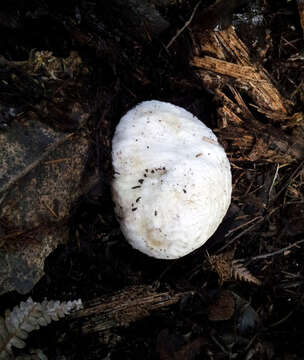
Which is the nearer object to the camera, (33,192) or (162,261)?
(33,192)

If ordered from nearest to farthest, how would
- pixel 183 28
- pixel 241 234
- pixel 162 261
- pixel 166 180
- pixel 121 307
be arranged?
1. pixel 166 180
2. pixel 183 28
3. pixel 121 307
4. pixel 162 261
5. pixel 241 234

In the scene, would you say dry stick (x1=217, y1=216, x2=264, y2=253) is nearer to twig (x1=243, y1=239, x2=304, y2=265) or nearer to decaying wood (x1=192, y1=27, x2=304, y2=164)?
twig (x1=243, y1=239, x2=304, y2=265)

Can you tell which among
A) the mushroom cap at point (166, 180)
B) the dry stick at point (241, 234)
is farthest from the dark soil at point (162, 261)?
the mushroom cap at point (166, 180)

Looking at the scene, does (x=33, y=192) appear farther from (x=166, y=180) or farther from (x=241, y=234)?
(x=241, y=234)

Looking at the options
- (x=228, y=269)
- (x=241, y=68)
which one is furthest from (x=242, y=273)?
(x=241, y=68)

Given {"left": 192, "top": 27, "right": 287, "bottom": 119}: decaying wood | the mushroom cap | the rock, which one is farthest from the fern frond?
the rock

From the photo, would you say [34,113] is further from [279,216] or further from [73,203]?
→ [279,216]

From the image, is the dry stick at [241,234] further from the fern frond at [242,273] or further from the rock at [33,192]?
the rock at [33,192]
